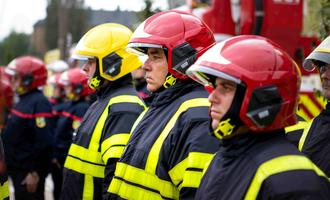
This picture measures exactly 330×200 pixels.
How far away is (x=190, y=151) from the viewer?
3967 millimetres

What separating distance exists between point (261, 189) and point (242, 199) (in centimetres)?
12

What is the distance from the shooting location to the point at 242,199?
3115mm

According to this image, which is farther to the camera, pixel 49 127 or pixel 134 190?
pixel 49 127

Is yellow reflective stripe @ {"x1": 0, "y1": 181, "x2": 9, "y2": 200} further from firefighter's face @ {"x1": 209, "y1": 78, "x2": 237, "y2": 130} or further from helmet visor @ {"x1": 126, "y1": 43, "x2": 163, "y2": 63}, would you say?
firefighter's face @ {"x1": 209, "y1": 78, "x2": 237, "y2": 130}

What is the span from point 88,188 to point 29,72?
15.1ft

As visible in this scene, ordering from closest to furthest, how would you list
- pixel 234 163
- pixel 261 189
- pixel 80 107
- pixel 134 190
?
pixel 261 189
pixel 234 163
pixel 134 190
pixel 80 107

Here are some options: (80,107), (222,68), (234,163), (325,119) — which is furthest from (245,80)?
(80,107)

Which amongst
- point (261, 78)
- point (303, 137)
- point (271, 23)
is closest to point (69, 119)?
point (271, 23)

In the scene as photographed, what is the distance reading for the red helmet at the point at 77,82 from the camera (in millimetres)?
10830

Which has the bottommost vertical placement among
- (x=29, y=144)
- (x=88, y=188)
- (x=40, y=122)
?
(x=29, y=144)

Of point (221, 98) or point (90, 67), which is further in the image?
point (90, 67)

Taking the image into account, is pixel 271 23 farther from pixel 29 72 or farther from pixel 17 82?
pixel 17 82

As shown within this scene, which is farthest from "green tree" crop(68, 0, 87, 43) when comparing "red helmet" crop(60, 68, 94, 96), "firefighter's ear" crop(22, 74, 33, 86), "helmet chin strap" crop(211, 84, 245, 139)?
"helmet chin strap" crop(211, 84, 245, 139)

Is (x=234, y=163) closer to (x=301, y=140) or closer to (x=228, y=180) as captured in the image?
(x=228, y=180)
